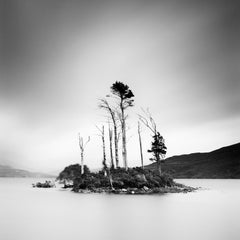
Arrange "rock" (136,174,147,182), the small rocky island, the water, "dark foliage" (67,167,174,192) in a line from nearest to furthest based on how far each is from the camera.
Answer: the water, the small rocky island, "dark foliage" (67,167,174,192), "rock" (136,174,147,182)

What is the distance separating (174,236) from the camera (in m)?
12.3

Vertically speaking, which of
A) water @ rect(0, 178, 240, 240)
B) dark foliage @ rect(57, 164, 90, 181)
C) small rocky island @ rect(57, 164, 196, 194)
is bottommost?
water @ rect(0, 178, 240, 240)

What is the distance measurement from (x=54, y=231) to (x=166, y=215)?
780 cm

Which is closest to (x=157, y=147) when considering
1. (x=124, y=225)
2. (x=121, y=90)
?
(x=121, y=90)

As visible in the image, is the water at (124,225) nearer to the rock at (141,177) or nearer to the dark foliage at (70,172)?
the rock at (141,177)

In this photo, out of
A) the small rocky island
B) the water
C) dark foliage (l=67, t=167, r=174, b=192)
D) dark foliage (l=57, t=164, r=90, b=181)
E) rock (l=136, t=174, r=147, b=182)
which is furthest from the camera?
dark foliage (l=57, t=164, r=90, b=181)

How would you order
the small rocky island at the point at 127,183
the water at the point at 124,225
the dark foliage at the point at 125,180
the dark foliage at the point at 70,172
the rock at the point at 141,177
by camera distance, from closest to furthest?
the water at the point at 124,225 → the small rocky island at the point at 127,183 → the dark foliage at the point at 125,180 → the rock at the point at 141,177 → the dark foliage at the point at 70,172

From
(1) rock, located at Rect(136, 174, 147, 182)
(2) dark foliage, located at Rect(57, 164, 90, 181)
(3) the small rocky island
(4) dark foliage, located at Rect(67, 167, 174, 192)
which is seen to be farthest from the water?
(2) dark foliage, located at Rect(57, 164, 90, 181)

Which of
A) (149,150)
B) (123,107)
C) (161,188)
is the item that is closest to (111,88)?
(123,107)

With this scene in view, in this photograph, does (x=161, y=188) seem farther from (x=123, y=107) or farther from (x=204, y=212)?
(x=204, y=212)

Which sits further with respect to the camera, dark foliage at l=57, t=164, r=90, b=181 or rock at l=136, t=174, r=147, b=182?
dark foliage at l=57, t=164, r=90, b=181

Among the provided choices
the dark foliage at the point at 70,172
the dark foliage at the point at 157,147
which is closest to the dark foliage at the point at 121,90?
the dark foliage at the point at 157,147

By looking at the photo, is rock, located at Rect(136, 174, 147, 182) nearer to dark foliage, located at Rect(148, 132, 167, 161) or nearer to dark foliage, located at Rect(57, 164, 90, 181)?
dark foliage, located at Rect(148, 132, 167, 161)

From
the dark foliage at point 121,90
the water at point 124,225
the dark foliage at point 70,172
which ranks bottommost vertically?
the water at point 124,225
